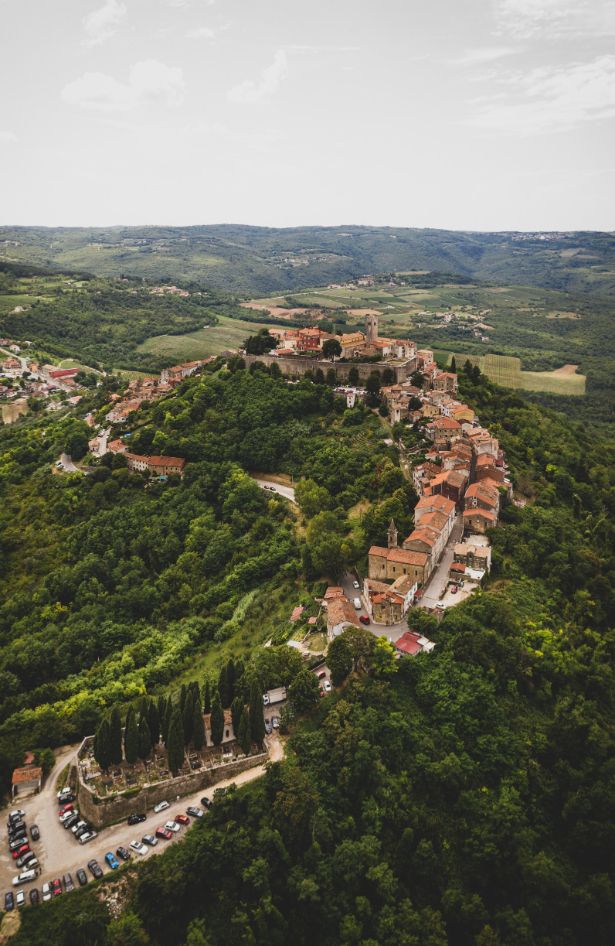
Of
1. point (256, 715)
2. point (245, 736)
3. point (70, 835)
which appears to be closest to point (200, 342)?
point (256, 715)

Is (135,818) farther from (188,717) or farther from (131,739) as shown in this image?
(188,717)

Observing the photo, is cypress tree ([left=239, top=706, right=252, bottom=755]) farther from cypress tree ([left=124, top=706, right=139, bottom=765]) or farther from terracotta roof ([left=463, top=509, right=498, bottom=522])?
terracotta roof ([left=463, top=509, right=498, bottom=522])

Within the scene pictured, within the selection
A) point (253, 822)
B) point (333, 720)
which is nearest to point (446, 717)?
point (333, 720)

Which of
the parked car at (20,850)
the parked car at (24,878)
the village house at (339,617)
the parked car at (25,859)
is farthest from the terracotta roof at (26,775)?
the village house at (339,617)

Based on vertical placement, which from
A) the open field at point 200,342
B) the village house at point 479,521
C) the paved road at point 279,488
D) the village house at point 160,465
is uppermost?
the village house at point 479,521

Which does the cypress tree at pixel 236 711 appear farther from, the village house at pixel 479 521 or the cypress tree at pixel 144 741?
the village house at pixel 479 521

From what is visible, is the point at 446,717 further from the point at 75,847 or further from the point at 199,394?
the point at 199,394

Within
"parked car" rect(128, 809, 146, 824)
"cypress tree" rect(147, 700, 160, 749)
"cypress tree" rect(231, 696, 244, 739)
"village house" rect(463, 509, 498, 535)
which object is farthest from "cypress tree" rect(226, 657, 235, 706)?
"village house" rect(463, 509, 498, 535)
